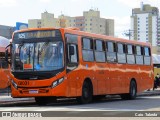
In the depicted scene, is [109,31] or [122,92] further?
[109,31]

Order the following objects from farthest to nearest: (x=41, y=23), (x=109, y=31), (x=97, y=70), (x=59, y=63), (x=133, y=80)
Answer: (x=109, y=31) < (x=41, y=23) < (x=133, y=80) < (x=97, y=70) < (x=59, y=63)

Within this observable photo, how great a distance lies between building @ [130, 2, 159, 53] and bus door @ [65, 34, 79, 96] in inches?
4158

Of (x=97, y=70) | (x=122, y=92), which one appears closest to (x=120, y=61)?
(x=122, y=92)

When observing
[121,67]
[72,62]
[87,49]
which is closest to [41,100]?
[72,62]

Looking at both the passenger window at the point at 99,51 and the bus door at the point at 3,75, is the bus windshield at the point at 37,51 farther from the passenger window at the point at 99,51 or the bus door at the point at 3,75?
the bus door at the point at 3,75

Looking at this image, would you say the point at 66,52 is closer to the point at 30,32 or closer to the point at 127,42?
the point at 30,32

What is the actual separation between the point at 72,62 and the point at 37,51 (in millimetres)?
1486

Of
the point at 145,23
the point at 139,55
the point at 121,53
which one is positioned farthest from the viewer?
the point at 145,23

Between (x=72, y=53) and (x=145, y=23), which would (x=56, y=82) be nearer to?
(x=72, y=53)

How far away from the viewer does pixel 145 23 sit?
127938 mm

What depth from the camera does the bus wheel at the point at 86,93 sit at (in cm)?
2147

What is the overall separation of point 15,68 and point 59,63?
1.93 metres

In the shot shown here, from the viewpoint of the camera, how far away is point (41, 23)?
100250 mm

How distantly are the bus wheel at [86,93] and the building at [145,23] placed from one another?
104324 mm
